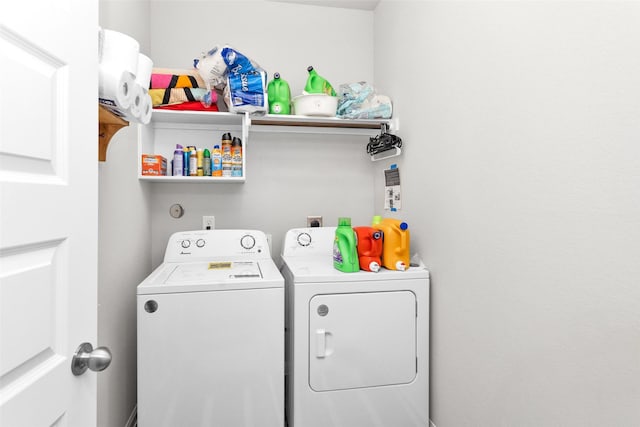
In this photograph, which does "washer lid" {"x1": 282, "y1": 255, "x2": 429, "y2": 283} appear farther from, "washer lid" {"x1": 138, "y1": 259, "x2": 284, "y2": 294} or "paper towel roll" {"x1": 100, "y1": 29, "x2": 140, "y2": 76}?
"paper towel roll" {"x1": 100, "y1": 29, "x2": 140, "y2": 76}

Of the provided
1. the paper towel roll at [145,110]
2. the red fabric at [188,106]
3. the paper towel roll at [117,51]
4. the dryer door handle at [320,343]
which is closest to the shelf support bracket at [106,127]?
the paper towel roll at [145,110]

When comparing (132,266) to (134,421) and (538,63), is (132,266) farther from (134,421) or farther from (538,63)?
(538,63)

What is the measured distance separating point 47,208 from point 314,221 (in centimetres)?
193

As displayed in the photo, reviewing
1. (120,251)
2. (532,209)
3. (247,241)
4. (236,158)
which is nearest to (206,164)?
(236,158)

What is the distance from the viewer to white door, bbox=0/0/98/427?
58 cm

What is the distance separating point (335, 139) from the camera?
8.46 ft

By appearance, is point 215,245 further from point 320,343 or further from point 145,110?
point 145,110

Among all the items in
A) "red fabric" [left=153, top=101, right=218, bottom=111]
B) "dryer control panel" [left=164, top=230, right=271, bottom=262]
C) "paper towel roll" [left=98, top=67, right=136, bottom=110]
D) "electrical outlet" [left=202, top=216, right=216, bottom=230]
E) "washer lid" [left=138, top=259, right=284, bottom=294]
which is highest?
"red fabric" [left=153, top=101, right=218, bottom=111]

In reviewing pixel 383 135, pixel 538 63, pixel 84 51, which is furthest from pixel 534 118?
pixel 84 51

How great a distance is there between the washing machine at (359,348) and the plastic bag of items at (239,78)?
99 centimetres

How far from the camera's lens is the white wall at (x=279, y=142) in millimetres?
2361

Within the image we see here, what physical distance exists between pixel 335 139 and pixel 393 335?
144cm

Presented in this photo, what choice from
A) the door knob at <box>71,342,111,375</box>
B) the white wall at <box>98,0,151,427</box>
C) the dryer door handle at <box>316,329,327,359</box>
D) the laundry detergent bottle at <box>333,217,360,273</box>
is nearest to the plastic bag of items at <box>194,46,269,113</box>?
the white wall at <box>98,0,151,427</box>

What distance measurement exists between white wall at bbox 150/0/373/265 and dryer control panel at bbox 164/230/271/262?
0.76 feet
